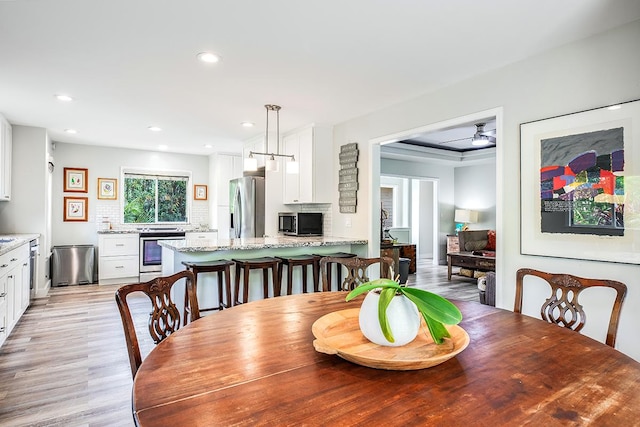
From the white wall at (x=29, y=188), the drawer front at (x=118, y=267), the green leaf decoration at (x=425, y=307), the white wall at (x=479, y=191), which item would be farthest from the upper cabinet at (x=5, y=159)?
the white wall at (x=479, y=191)

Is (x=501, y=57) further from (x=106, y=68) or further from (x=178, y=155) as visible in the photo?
(x=178, y=155)

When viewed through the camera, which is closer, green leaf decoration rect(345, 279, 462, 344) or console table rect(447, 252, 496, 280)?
green leaf decoration rect(345, 279, 462, 344)

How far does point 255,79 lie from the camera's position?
10.4 ft

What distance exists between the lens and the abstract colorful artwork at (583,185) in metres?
2.19

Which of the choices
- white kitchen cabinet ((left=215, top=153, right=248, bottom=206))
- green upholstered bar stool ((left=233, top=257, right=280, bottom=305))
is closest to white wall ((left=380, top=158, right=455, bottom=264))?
white kitchen cabinet ((left=215, top=153, right=248, bottom=206))

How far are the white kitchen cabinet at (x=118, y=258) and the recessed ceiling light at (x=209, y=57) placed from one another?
453 cm

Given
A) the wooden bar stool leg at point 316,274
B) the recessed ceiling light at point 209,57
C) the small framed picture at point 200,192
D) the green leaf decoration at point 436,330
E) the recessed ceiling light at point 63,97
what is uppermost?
the recessed ceiling light at point 63,97

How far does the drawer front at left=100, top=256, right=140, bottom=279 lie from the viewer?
244 inches

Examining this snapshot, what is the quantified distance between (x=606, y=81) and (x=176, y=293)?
3.81m

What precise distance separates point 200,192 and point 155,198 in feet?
2.76

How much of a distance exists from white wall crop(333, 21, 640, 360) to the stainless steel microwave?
160 cm

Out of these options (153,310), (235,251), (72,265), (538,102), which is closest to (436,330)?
(153,310)

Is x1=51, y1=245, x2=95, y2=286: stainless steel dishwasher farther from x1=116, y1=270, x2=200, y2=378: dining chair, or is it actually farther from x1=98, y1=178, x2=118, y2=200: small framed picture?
x1=116, y1=270, x2=200, y2=378: dining chair

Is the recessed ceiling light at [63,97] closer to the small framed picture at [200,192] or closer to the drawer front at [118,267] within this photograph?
the drawer front at [118,267]
